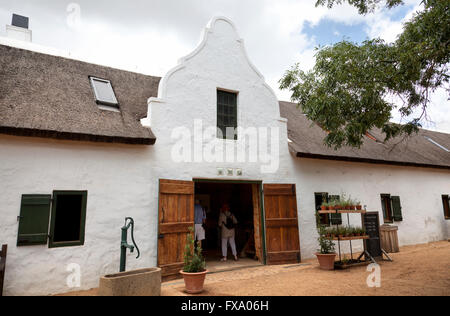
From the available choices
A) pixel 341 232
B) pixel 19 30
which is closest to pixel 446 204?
pixel 341 232

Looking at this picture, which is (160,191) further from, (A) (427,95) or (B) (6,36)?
(B) (6,36)

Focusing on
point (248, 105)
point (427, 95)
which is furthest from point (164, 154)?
point (427, 95)

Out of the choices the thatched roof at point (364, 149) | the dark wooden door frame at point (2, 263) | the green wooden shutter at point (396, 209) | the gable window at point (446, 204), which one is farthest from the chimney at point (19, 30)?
the gable window at point (446, 204)

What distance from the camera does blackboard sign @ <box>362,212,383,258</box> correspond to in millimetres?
9016

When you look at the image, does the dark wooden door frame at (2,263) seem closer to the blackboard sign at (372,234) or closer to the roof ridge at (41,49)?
the roof ridge at (41,49)

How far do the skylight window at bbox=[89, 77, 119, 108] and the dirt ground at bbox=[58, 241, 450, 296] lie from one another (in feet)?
15.2

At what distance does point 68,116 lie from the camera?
22.5 ft

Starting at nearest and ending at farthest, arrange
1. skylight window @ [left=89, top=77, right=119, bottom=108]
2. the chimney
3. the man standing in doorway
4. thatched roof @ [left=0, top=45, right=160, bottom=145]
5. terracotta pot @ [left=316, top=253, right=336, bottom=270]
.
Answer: thatched roof @ [left=0, top=45, right=160, bottom=145] < terracotta pot @ [left=316, top=253, right=336, bottom=270] < skylight window @ [left=89, top=77, right=119, bottom=108] < the man standing in doorway < the chimney

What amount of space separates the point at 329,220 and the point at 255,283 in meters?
4.84

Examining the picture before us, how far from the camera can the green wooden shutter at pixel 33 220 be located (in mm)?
5938

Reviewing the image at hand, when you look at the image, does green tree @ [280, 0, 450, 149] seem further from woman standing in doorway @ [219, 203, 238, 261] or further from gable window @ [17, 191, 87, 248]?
gable window @ [17, 191, 87, 248]

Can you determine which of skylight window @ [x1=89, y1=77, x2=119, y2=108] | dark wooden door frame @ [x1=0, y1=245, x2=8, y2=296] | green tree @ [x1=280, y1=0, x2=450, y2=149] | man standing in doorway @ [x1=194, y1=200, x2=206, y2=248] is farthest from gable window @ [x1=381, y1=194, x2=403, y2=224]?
dark wooden door frame @ [x1=0, y1=245, x2=8, y2=296]

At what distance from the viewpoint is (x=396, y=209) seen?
484 inches

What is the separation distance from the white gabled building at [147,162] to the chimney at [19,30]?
27.9 inches
